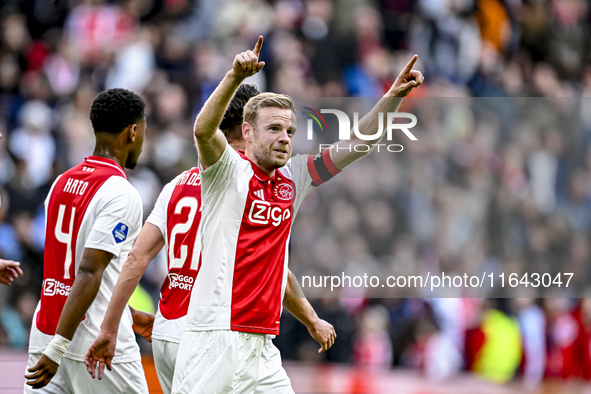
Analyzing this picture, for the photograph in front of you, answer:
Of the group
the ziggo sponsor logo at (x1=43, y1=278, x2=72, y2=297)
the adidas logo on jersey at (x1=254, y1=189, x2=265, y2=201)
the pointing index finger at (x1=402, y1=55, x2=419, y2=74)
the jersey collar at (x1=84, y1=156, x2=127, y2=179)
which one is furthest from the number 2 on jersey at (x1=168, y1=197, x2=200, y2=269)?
the pointing index finger at (x1=402, y1=55, x2=419, y2=74)

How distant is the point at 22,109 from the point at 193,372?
28.3 ft

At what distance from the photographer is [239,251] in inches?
154

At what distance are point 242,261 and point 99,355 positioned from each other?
94 centimetres

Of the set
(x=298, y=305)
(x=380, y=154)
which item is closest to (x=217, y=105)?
(x=298, y=305)

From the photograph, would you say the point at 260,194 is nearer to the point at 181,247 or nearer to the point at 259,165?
the point at 259,165

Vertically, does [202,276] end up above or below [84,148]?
below

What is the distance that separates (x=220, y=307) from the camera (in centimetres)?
387

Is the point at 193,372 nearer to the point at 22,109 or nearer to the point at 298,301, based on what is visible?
the point at 298,301

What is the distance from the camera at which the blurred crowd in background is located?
31.0ft

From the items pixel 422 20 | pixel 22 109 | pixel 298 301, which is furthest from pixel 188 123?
pixel 298 301

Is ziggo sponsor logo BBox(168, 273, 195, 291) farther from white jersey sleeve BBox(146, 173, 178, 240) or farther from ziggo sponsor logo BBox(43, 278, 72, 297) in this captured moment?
ziggo sponsor logo BBox(43, 278, 72, 297)

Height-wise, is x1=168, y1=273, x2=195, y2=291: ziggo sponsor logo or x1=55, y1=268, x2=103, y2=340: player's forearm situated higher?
x1=168, y1=273, x2=195, y2=291: ziggo sponsor logo

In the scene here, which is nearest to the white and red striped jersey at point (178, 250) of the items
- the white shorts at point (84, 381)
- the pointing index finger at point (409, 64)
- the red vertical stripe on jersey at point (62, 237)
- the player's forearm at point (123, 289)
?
the player's forearm at point (123, 289)

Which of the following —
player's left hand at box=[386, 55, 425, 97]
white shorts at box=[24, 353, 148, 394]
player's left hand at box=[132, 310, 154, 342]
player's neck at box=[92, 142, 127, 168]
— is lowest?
white shorts at box=[24, 353, 148, 394]
